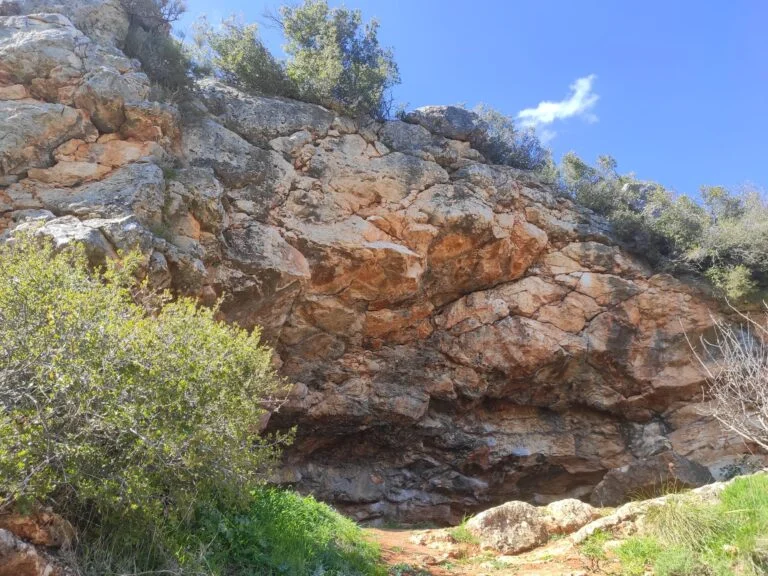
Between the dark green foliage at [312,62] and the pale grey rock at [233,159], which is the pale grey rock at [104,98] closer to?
the pale grey rock at [233,159]

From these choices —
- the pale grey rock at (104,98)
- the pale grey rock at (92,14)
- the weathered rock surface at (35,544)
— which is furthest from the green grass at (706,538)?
the pale grey rock at (92,14)

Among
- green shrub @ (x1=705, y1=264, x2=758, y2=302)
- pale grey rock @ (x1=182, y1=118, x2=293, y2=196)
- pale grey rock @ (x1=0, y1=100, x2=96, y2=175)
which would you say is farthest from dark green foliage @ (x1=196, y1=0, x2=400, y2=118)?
green shrub @ (x1=705, y1=264, x2=758, y2=302)

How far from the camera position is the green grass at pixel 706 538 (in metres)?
4.85

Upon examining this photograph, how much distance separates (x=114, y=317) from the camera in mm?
4781

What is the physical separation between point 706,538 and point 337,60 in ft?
41.8

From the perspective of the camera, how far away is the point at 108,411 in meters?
4.12

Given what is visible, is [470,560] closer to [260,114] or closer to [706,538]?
[706,538]

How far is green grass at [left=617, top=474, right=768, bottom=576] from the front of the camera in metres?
4.85

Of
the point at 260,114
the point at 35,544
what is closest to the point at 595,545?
the point at 35,544

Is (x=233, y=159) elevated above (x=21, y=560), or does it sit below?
above

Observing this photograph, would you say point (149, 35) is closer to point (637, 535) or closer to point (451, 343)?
point (451, 343)

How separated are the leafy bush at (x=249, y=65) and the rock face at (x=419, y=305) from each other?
0.86m

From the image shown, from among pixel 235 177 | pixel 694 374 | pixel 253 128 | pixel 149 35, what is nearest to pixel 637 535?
pixel 694 374

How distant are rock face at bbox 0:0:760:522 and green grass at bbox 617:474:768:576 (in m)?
5.60
